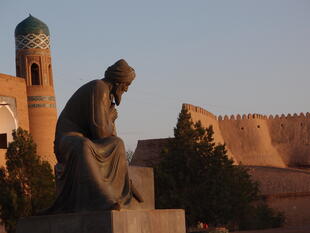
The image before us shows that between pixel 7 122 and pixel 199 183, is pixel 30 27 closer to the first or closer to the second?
pixel 7 122

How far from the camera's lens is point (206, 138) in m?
24.3

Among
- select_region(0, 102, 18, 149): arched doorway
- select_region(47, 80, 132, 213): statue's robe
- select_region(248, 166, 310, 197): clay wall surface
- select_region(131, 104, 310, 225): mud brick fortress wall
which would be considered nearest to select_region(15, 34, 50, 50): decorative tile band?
select_region(0, 102, 18, 149): arched doorway

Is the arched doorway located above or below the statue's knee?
above

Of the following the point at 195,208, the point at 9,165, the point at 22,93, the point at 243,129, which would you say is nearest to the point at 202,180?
the point at 195,208

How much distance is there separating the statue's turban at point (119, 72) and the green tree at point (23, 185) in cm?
1468

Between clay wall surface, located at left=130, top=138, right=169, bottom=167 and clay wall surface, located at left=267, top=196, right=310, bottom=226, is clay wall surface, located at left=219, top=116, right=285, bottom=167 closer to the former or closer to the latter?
clay wall surface, located at left=267, top=196, right=310, bottom=226

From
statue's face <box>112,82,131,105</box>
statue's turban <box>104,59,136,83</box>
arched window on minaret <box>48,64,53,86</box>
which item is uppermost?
arched window on minaret <box>48,64,53,86</box>

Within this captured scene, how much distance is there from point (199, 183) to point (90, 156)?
16813mm

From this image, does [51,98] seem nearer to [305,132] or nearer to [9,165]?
A: [9,165]

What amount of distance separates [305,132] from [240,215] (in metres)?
27.8

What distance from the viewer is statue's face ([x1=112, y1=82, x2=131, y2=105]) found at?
7094 mm

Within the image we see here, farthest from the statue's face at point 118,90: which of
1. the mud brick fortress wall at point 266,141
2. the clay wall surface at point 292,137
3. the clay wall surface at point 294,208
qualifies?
the clay wall surface at point 292,137

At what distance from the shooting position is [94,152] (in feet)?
21.4

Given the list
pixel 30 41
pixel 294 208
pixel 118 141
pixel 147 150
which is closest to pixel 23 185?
pixel 147 150
